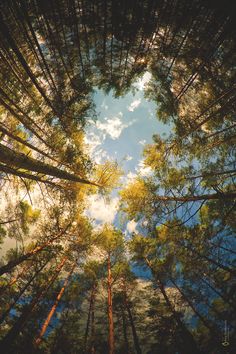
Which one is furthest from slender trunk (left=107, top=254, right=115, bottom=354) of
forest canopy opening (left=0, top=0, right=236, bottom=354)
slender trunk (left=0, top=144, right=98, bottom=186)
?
slender trunk (left=0, top=144, right=98, bottom=186)

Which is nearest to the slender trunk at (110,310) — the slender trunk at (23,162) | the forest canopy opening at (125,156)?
the forest canopy opening at (125,156)

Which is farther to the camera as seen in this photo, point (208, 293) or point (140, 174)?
point (140, 174)

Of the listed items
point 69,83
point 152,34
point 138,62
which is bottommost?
point 69,83

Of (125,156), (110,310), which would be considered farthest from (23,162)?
(110,310)

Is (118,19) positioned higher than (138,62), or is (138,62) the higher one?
(138,62)

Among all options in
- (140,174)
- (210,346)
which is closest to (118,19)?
(140,174)

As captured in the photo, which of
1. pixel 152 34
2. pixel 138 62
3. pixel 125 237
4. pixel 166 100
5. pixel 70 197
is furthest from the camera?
pixel 125 237

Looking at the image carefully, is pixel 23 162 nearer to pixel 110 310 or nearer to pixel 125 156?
pixel 125 156

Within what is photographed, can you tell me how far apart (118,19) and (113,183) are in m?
8.09

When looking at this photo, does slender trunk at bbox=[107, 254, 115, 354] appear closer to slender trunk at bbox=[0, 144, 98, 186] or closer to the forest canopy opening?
the forest canopy opening

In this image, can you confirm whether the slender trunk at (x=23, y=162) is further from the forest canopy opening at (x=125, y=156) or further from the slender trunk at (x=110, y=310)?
the slender trunk at (x=110, y=310)

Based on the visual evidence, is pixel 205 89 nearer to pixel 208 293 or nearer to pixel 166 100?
pixel 166 100

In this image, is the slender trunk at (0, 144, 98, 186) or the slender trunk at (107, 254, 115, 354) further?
the slender trunk at (107, 254, 115, 354)

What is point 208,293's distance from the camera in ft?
34.2
